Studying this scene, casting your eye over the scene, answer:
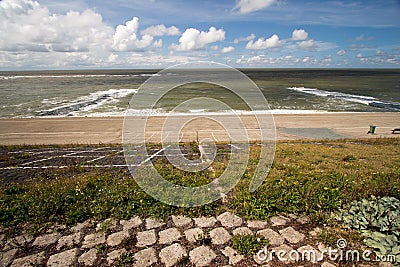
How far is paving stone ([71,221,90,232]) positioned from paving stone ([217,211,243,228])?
7.88 feet

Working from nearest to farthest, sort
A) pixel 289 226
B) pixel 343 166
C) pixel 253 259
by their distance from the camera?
pixel 253 259, pixel 289 226, pixel 343 166

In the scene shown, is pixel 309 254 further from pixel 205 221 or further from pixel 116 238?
pixel 116 238

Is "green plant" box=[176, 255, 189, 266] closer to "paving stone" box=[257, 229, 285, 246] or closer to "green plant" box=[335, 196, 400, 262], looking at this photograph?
"paving stone" box=[257, 229, 285, 246]

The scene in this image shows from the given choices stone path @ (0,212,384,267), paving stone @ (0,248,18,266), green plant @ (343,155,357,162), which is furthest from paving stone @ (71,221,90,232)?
green plant @ (343,155,357,162)

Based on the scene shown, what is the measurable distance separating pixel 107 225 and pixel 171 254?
1407 millimetres

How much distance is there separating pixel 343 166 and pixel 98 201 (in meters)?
7.55

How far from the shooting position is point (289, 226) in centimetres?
416

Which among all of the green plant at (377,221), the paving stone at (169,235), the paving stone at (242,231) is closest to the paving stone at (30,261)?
the paving stone at (169,235)

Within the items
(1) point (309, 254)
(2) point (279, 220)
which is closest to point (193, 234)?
(2) point (279, 220)

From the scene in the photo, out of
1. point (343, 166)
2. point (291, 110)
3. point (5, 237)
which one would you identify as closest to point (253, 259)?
point (5, 237)

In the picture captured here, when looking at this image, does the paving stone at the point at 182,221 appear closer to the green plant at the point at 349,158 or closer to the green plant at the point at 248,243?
the green plant at the point at 248,243

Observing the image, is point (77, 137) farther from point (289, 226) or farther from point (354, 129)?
point (354, 129)

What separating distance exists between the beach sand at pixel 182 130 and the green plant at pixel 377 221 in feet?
47.6

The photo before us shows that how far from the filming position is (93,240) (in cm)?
388
